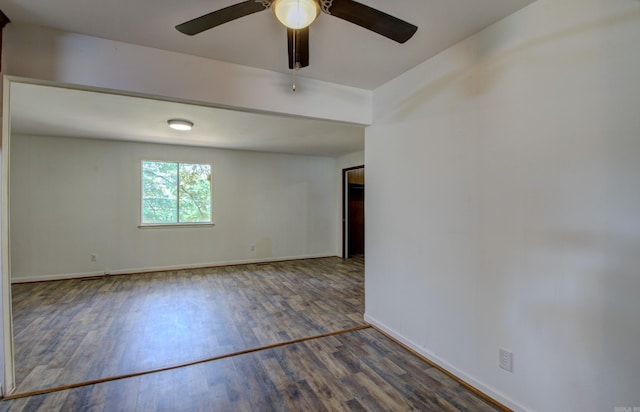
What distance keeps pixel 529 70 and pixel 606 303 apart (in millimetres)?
1279

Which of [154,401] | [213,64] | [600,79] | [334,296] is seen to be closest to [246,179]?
[334,296]

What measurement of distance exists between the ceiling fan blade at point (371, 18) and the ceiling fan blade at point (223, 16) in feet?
1.12

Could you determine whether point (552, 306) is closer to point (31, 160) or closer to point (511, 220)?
point (511, 220)

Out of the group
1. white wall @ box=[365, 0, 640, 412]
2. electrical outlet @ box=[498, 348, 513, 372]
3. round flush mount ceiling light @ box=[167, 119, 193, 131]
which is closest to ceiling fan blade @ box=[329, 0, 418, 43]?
white wall @ box=[365, 0, 640, 412]

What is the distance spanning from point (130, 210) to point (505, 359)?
18.4 ft

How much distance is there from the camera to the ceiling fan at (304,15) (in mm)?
1204

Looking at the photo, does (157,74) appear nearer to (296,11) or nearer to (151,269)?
(296,11)

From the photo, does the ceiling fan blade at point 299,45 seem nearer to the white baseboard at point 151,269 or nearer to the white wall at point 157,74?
the white wall at point 157,74

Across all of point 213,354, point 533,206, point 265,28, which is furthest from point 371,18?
point 213,354

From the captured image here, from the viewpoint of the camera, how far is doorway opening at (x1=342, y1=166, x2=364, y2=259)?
648 cm

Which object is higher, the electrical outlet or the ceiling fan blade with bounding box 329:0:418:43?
the ceiling fan blade with bounding box 329:0:418:43

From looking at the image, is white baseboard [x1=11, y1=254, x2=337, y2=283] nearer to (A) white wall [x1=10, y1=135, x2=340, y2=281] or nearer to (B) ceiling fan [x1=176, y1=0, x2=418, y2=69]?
(A) white wall [x1=10, y1=135, x2=340, y2=281]

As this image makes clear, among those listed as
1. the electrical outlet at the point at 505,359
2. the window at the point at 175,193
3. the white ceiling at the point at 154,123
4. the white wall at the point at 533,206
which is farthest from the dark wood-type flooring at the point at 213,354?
the white ceiling at the point at 154,123

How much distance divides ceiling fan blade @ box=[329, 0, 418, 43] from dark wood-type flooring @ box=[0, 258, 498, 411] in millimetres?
2107
